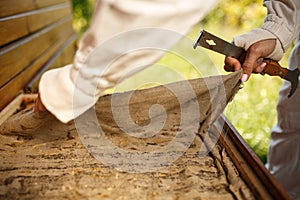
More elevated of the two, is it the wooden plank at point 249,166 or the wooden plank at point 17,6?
the wooden plank at point 17,6

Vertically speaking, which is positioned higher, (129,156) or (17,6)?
(17,6)

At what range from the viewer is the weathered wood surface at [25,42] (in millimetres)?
1349

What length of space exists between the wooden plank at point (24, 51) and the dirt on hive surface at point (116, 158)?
0.32 m

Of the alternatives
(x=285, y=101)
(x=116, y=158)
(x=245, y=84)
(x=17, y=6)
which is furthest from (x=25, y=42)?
(x=245, y=84)

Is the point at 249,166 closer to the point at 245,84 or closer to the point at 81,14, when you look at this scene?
the point at 245,84

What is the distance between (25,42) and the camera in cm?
166

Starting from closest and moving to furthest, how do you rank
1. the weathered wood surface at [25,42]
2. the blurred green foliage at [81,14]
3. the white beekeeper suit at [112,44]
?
the white beekeeper suit at [112,44], the weathered wood surface at [25,42], the blurred green foliage at [81,14]

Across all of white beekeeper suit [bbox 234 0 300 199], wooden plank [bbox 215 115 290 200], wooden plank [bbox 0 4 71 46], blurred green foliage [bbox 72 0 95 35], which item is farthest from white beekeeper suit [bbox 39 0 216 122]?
blurred green foliage [bbox 72 0 95 35]

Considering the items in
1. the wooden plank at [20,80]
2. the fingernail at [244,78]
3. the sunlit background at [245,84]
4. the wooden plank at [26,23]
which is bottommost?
the sunlit background at [245,84]

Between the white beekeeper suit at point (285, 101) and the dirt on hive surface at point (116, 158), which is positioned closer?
the dirt on hive surface at point (116, 158)

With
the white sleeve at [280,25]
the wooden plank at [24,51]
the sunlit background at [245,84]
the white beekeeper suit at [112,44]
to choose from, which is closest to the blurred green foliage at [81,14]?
the sunlit background at [245,84]

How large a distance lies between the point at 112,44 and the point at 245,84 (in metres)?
2.91

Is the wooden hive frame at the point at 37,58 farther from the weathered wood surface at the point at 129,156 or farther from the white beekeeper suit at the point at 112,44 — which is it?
the white beekeeper suit at the point at 112,44

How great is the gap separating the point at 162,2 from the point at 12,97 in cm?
102
